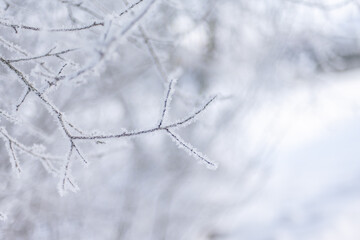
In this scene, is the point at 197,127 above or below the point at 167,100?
above

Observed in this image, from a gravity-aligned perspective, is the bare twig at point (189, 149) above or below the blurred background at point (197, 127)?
below

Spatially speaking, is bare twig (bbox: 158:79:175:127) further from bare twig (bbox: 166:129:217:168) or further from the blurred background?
the blurred background

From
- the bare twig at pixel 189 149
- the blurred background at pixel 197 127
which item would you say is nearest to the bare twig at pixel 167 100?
the bare twig at pixel 189 149

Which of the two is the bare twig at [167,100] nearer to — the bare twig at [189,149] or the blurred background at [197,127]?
the bare twig at [189,149]

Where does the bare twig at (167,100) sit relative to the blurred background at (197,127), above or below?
below

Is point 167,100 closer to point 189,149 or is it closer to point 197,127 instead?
point 189,149

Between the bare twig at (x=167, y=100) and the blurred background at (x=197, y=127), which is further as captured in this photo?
the blurred background at (x=197, y=127)

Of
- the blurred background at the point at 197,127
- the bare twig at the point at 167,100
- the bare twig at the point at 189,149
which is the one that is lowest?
the bare twig at the point at 189,149

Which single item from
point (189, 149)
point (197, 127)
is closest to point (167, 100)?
point (189, 149)

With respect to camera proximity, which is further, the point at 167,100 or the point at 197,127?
the point at 197,127

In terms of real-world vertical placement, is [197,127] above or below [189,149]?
above

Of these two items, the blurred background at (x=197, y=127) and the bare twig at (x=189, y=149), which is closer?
the bare twig at (x=189, y=149)

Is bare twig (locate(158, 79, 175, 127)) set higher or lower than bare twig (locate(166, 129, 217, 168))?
higher

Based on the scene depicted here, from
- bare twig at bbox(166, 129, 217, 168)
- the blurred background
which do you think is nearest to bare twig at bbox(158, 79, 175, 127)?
bare twig at bbox(166, 129, 217, 168)
